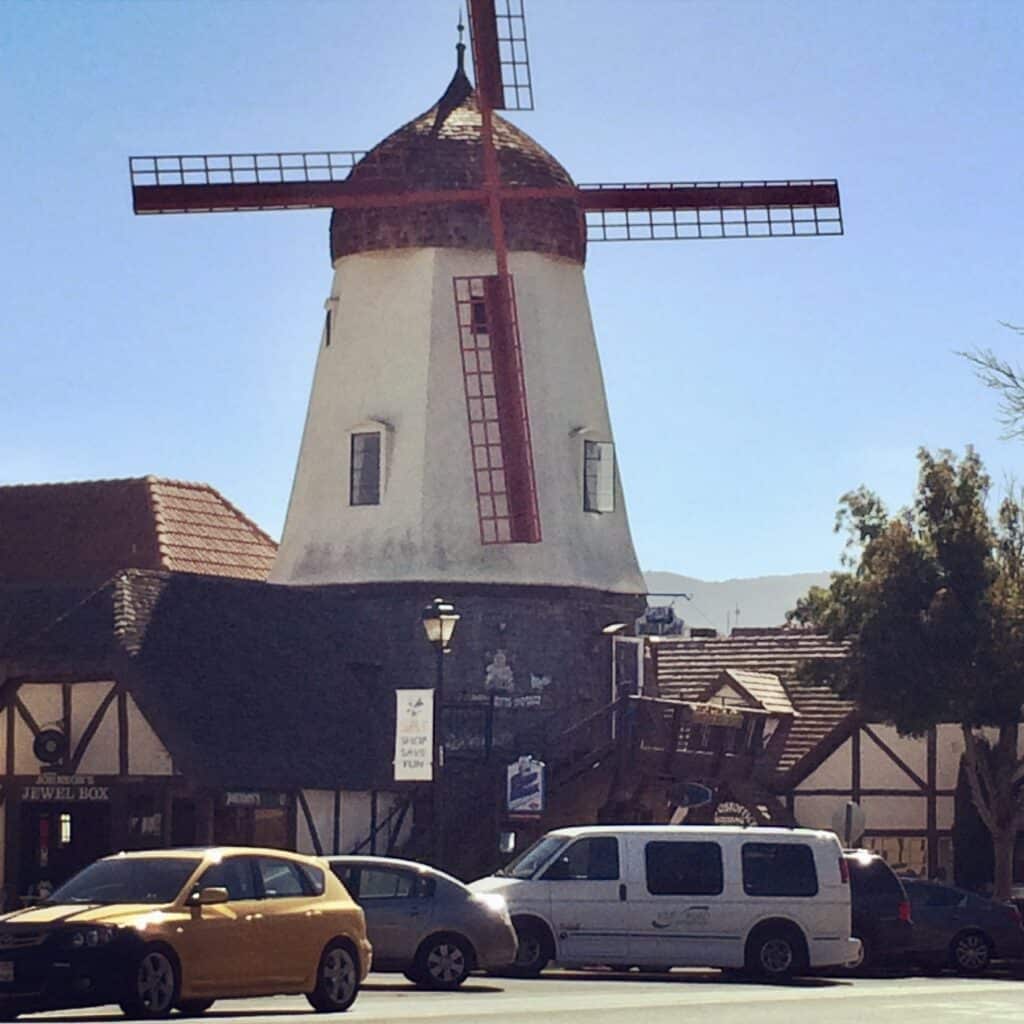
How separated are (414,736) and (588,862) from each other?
649 centimetres

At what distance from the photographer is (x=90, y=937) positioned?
24422 mm

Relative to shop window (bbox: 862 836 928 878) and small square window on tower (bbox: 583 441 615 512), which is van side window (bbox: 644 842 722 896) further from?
shop window (bbox: 862 836 928 878)

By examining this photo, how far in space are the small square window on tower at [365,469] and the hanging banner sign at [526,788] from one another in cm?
696

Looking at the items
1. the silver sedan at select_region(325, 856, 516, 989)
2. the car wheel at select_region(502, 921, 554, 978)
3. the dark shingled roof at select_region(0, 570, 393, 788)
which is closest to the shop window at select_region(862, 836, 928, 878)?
the dark shingled roof at select_region(0, 570, 393, 788)

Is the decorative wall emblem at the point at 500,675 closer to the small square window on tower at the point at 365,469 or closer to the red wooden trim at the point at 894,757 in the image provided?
the small square window on tower at the point at 365,469

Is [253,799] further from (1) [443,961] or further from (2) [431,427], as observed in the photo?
(1) [443,961]

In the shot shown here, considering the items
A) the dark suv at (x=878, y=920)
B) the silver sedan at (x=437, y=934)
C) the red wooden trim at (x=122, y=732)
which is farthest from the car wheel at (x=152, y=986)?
the red wooden trim at (x=122, y=732)

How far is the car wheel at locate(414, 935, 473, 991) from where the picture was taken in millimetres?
31781

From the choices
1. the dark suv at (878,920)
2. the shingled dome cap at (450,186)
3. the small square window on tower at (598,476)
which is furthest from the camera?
the small square window on tower at (598,476)

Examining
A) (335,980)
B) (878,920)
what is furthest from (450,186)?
(335,980)

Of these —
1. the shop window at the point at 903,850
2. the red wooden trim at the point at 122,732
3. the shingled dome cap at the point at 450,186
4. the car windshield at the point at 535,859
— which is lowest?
the car windshield at the point at 535,859

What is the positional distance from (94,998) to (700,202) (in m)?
31.5

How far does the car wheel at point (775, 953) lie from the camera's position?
1373 inches

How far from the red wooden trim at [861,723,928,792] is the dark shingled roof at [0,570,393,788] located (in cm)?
985
